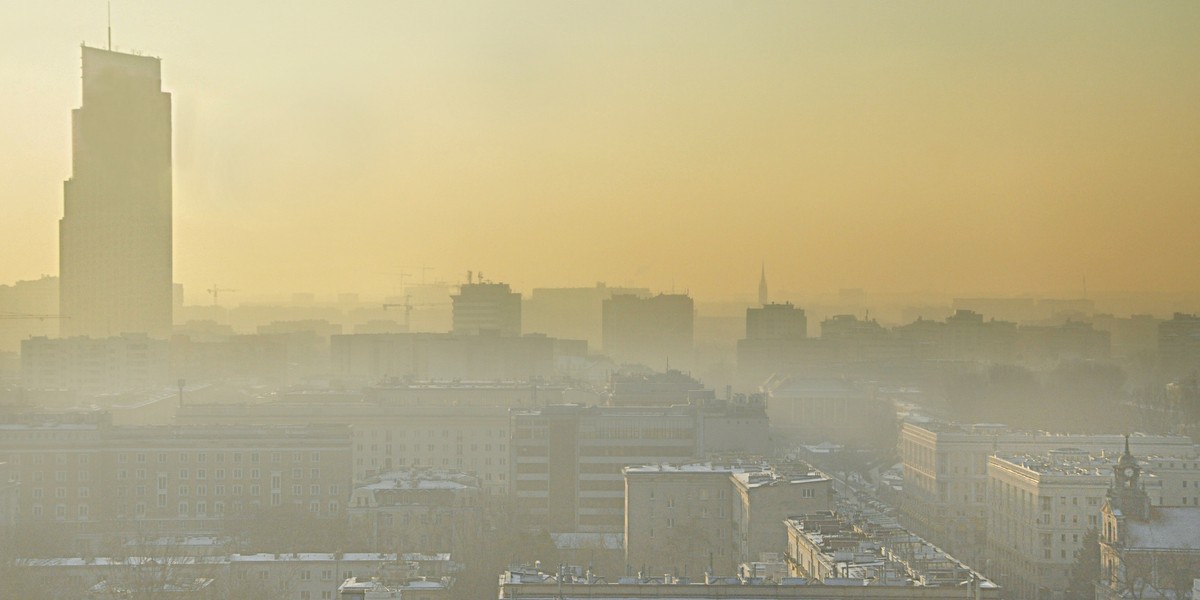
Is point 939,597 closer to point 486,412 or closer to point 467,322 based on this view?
point 486,412

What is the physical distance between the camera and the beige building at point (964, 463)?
23234 millimetres

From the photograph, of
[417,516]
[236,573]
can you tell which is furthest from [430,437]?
[236,573]

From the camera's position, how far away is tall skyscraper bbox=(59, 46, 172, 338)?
57.2 meters

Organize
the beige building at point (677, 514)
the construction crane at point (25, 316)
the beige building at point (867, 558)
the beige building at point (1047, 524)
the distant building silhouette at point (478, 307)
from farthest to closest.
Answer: the construction crane at point (25, 316)
the distant building silhouette at point (478, 307)
the beige building at point (1047, 524)
the beige building at point (677, 514)
the beige building at point (867, 558)

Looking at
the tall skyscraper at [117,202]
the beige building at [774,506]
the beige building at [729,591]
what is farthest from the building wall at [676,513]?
the tall skyscraper at [117,202]

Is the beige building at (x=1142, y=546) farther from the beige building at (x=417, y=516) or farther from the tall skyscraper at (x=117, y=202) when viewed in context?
the tall skyscraper at (x=117, y=202)

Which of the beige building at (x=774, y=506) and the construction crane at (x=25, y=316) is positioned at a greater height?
the construction crane at (x=25, y=316)

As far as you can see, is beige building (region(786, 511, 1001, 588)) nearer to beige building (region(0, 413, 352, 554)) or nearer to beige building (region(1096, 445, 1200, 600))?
beige building (region(1096, 445, 1200, 600))

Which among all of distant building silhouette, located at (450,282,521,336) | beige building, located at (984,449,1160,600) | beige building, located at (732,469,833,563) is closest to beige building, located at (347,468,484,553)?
beige building, located at (732,469,833,563)

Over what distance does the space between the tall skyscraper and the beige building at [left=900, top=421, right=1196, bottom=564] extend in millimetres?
38438

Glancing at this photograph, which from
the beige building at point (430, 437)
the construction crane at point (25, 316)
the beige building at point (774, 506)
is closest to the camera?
the beige building at point (774, 506)

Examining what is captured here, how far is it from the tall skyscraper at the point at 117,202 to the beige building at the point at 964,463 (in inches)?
1513

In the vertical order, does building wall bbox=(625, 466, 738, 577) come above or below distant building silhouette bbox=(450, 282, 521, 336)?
below

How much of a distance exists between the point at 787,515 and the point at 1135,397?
21949mm
